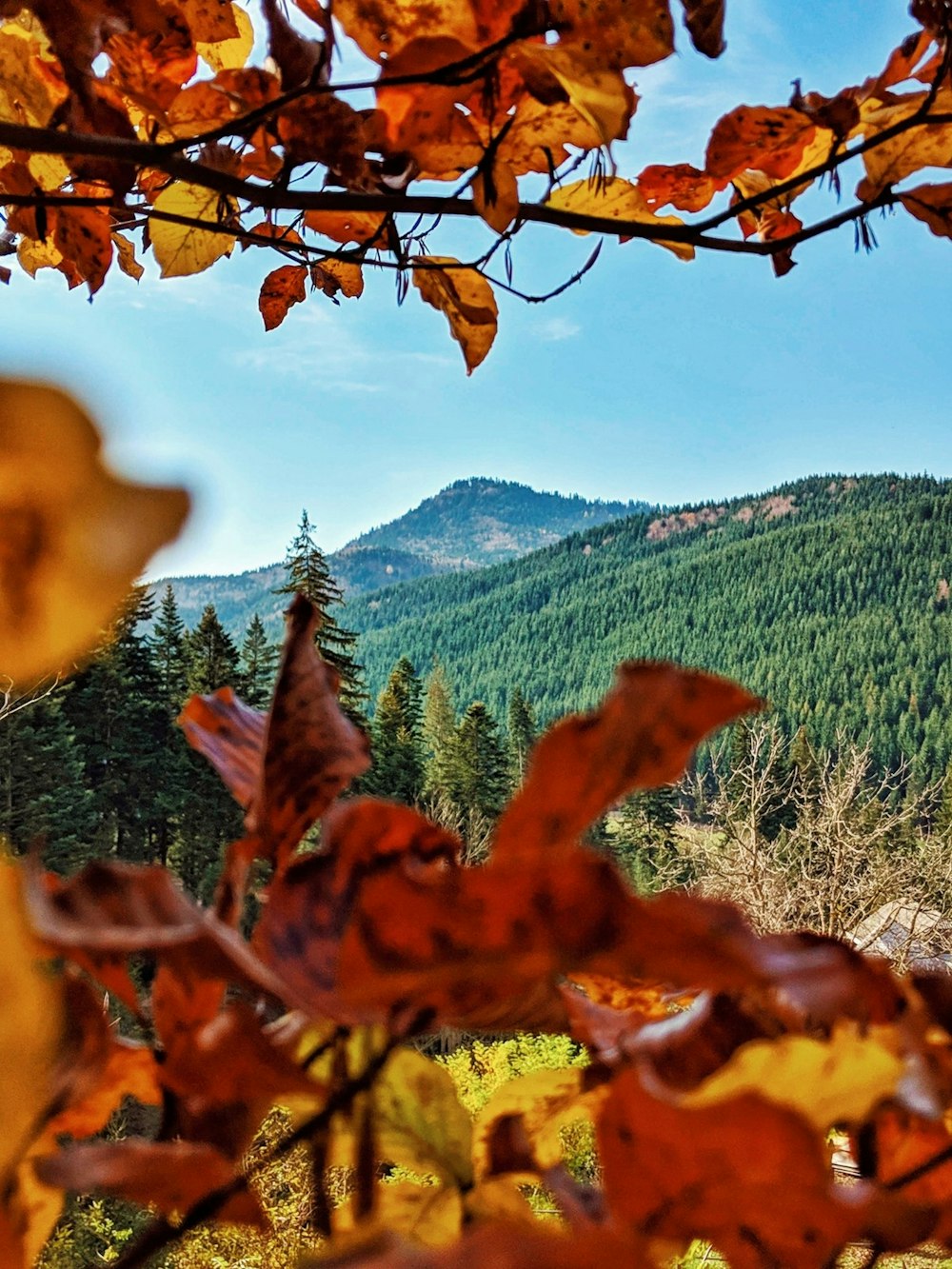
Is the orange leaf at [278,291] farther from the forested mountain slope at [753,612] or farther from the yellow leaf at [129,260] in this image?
the forested mountain slope at [753,612]

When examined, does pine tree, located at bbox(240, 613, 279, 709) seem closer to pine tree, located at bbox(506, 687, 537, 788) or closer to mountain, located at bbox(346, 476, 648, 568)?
pine tree, located at bbox(506, 687, 537, 788)

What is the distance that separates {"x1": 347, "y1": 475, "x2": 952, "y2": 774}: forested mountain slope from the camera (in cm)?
2305

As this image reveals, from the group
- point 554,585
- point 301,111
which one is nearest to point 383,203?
point 301,111

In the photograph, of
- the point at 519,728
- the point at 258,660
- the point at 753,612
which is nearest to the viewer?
the point at 258,660

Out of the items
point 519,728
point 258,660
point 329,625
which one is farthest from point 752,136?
point 519,728

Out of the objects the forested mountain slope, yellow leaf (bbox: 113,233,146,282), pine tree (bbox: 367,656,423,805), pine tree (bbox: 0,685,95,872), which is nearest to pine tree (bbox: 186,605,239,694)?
pine tree (bbox: 0,685,95,872)

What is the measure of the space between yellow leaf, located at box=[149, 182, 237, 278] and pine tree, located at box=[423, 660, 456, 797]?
12.1 metres

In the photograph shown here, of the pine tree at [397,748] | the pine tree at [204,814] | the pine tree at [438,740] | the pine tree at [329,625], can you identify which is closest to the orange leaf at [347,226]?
the pine tree at [329,625]

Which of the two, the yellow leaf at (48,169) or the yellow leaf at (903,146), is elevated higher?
the yellow leaf at (48,169)

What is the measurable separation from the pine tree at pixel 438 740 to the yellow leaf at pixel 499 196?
40.1 feet

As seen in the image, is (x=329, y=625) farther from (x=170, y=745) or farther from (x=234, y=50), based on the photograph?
(x=234, y=50)

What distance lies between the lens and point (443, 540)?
58.3m

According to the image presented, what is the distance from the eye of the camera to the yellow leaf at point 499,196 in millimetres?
236

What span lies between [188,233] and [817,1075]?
33cm
